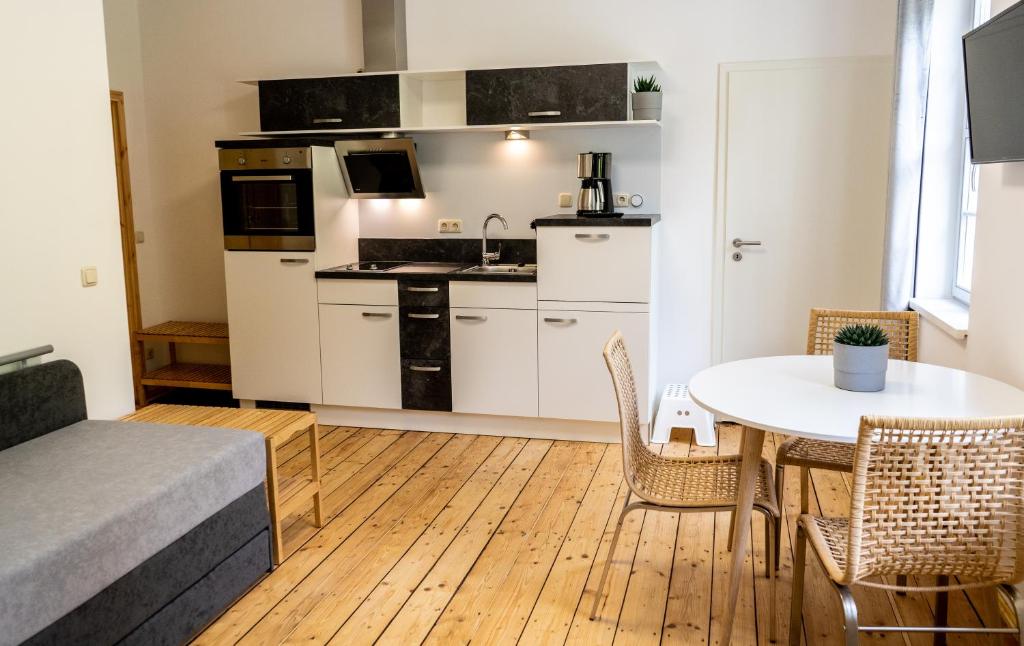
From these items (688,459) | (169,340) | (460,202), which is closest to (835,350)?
(688,459)

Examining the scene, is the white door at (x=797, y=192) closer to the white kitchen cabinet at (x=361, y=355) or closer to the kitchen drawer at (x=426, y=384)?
the kitchen drawer at (x=426, y=384)

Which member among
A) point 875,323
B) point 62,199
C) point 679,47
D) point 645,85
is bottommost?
point 875,323

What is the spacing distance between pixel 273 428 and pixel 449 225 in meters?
2.20

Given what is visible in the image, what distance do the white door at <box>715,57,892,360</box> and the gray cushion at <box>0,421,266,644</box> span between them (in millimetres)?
2891

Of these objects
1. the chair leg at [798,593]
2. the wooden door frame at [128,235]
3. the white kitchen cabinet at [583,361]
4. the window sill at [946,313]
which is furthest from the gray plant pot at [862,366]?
the wooden door frame at [128,235]

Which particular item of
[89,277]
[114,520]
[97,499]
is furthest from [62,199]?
[114,520]

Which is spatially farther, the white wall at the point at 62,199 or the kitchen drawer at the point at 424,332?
the kitchen drawer at the point at 424,332

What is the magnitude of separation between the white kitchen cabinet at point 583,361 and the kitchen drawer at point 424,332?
0.53 metres

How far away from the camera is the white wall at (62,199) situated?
10.1ft

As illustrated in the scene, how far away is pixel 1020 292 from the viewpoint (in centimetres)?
271

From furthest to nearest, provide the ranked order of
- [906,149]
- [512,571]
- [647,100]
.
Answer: [647,100] → [906,149] → [512,571]

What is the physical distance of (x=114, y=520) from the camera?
93.2 inches

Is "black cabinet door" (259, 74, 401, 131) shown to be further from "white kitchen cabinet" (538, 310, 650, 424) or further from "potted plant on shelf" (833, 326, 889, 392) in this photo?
"potted plant on shelf" (833, 326, 889, 392)

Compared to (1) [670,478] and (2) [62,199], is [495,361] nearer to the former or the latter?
(1) [670,478]
